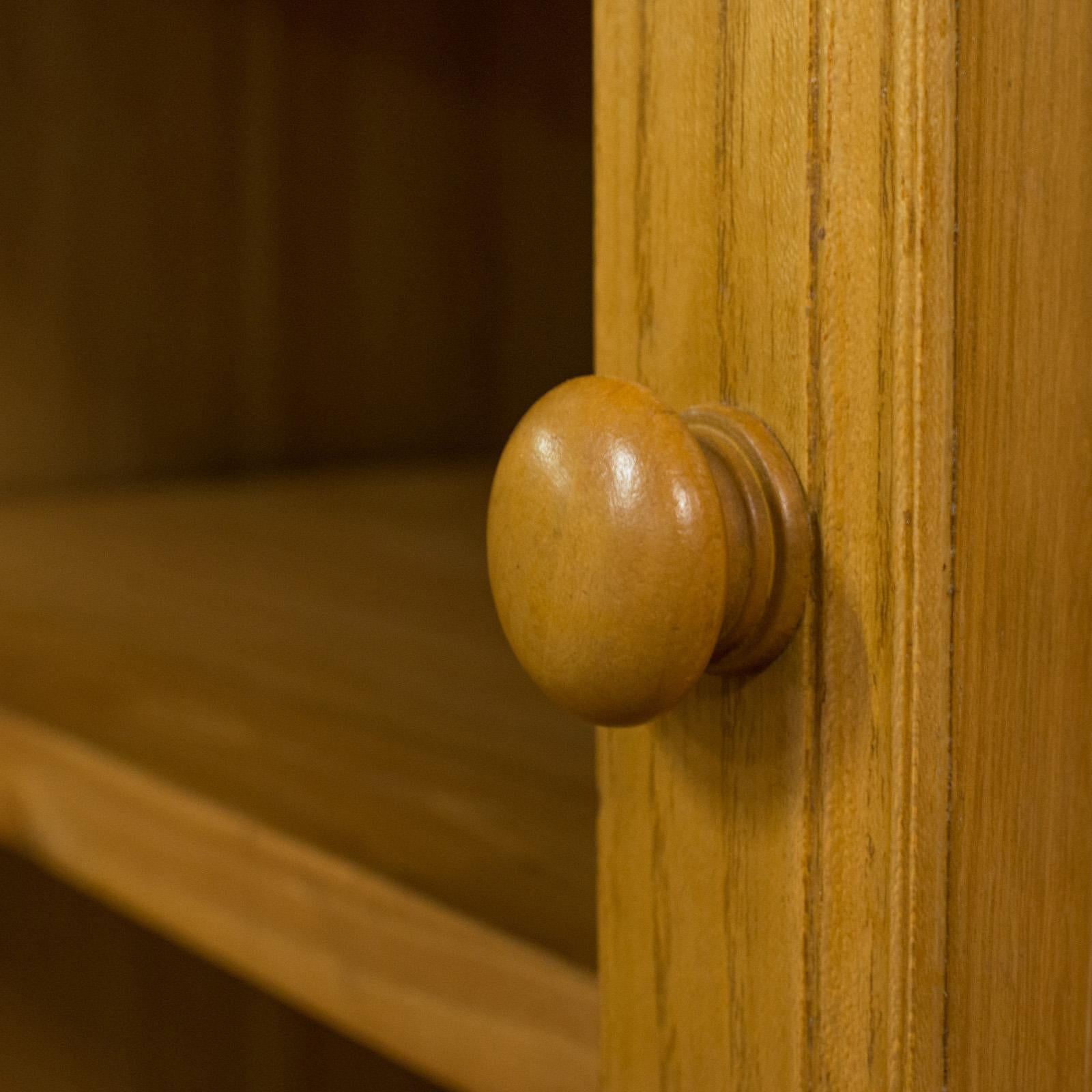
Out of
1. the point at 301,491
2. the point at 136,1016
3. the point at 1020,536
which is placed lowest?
the point at 136,1016

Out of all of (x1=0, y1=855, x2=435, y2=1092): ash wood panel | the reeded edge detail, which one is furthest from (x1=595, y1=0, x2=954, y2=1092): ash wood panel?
(x1=0, y1=855, x2=435, y2=1092): ash wood panel

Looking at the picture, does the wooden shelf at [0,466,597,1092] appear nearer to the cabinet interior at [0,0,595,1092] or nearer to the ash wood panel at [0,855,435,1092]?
the cabinet interior at [0,0,595,1092]

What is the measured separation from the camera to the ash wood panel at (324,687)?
0.86 ft

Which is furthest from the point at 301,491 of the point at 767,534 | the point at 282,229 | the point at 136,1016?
the point at 767,534

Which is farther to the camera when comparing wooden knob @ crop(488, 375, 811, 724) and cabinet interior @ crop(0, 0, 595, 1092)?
cabinet interior @ crop(0, 0, 595, 1092)

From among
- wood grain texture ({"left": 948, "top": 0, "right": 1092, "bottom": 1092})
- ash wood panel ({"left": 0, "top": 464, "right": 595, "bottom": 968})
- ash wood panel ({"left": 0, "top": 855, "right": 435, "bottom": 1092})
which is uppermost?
wood grain texture ({"left": 948, "top": 0, "right": 1092, "bottom": 1092})

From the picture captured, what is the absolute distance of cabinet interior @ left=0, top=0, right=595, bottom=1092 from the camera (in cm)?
25

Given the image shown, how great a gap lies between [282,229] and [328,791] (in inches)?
19.6

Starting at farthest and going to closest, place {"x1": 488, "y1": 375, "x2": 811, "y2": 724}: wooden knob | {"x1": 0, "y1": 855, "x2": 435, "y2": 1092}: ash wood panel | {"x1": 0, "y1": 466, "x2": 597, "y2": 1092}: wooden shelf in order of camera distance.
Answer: {"x1": 0, "y1": 855, "x2": 435, "y2": 1092}: ash wood panel → {"x1": 0, "y1": 466, "x2": 597, "y2": 1092}: wooden shelf → {"x1": 488, "y1": 375, "x2": 811, "y2": 724}: wooden knob

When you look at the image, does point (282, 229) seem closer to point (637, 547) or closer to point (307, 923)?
point (307, 923)

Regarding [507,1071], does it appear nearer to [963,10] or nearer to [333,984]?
[333,984]

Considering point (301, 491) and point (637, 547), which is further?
point (301, 491)

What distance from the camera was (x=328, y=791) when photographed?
289 mm

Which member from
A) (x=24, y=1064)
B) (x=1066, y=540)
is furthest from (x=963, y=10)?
(x=24, y=1064)
